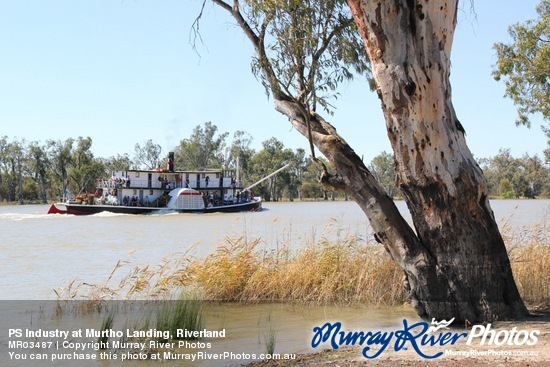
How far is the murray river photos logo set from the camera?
497cm

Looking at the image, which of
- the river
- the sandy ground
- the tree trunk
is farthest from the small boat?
the sandy ground

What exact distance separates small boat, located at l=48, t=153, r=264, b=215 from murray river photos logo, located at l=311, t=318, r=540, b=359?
124 feet

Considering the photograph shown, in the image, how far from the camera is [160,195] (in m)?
45.6

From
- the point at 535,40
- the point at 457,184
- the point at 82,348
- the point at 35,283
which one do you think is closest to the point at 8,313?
the point at 82,348

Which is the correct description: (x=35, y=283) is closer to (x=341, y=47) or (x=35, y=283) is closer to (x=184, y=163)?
(x=341, y=47)

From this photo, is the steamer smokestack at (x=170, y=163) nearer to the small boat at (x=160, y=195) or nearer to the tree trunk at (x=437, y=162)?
the small boat at (x=160, y=195)

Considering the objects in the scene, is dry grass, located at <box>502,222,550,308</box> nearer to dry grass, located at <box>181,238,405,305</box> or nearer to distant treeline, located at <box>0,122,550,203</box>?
dry grass, located at <box>181,238,405,305</box>

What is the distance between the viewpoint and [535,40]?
1488 centimetres

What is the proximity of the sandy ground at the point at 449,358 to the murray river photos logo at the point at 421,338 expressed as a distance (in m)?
0.08

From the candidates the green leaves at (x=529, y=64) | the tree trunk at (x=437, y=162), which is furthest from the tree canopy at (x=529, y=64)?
the tree trunk at (x=437, y=162)

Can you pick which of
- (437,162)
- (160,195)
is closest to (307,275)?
(437,162)

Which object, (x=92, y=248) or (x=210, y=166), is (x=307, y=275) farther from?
(x=210, y=166)

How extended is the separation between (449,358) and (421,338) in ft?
3.05

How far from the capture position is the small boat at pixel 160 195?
4362cm
